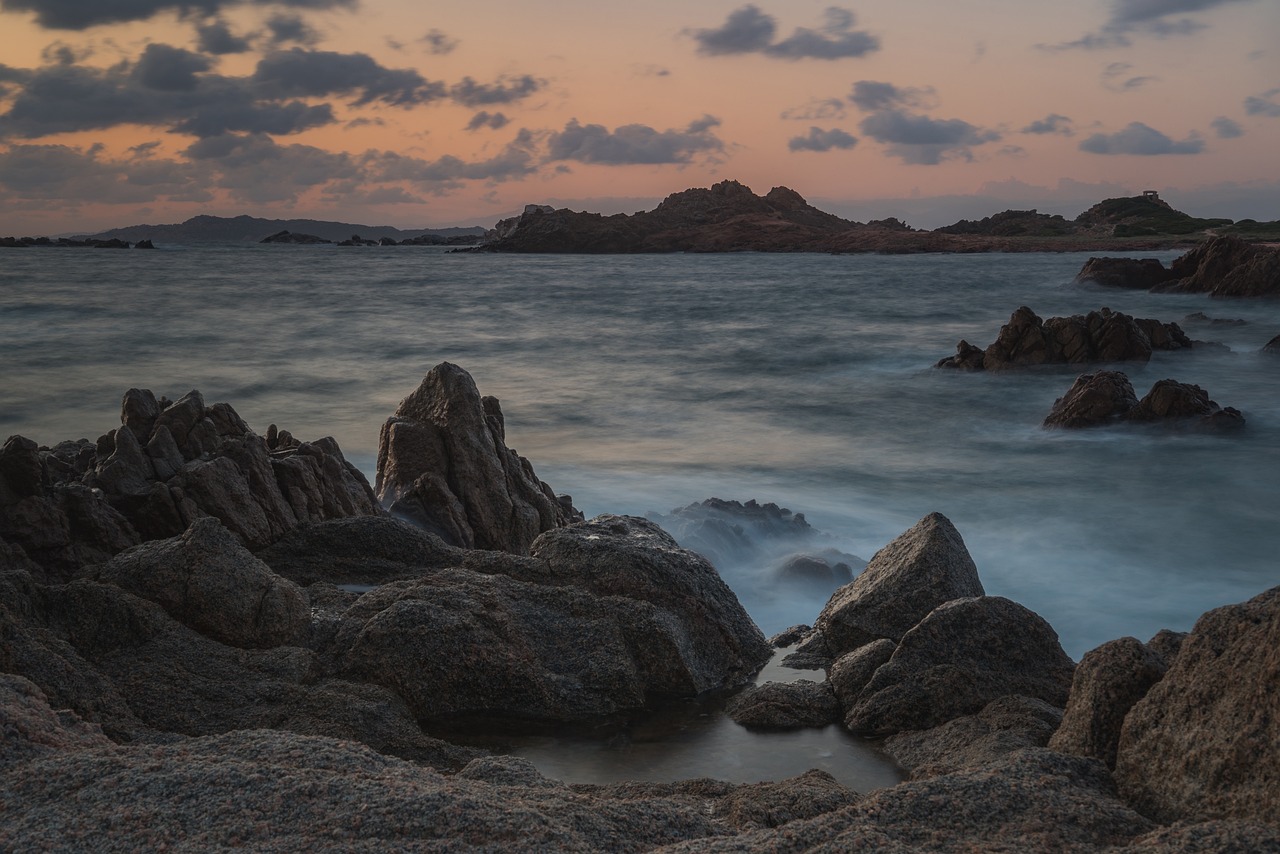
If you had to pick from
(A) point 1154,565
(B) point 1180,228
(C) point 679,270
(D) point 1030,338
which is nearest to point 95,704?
(A) point 1154,565

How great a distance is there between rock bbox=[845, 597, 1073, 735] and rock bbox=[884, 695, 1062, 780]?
143 millimetres

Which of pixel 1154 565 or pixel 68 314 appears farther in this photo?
pixel 68 314

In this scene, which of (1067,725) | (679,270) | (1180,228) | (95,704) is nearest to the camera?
(1067,725)

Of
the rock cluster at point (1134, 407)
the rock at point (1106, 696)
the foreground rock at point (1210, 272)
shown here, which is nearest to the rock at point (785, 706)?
the rock at point (1106, 696)

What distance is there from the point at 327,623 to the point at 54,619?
55.7 inches

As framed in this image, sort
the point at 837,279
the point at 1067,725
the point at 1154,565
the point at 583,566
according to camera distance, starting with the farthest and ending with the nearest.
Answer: the point at 837,279
the point at 1154,565
the point at 583,566
the point at 1067,725

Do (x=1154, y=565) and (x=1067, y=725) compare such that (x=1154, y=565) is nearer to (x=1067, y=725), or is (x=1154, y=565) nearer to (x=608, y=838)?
(x=1067, y=725)

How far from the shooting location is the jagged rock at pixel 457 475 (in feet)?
31.7

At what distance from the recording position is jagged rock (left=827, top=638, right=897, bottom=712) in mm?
6211

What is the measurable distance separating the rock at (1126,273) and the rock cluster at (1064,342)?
1848 cm

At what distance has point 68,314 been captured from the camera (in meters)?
34.3

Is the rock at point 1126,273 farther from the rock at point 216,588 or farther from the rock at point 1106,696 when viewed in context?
the rock at point 216,588

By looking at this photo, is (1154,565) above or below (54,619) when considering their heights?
below

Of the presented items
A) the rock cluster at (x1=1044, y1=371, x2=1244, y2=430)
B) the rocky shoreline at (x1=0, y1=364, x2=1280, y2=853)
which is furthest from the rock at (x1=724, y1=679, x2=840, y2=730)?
the rock cluster at (x1=1044, y1=371, x2=1244, y2=430)
